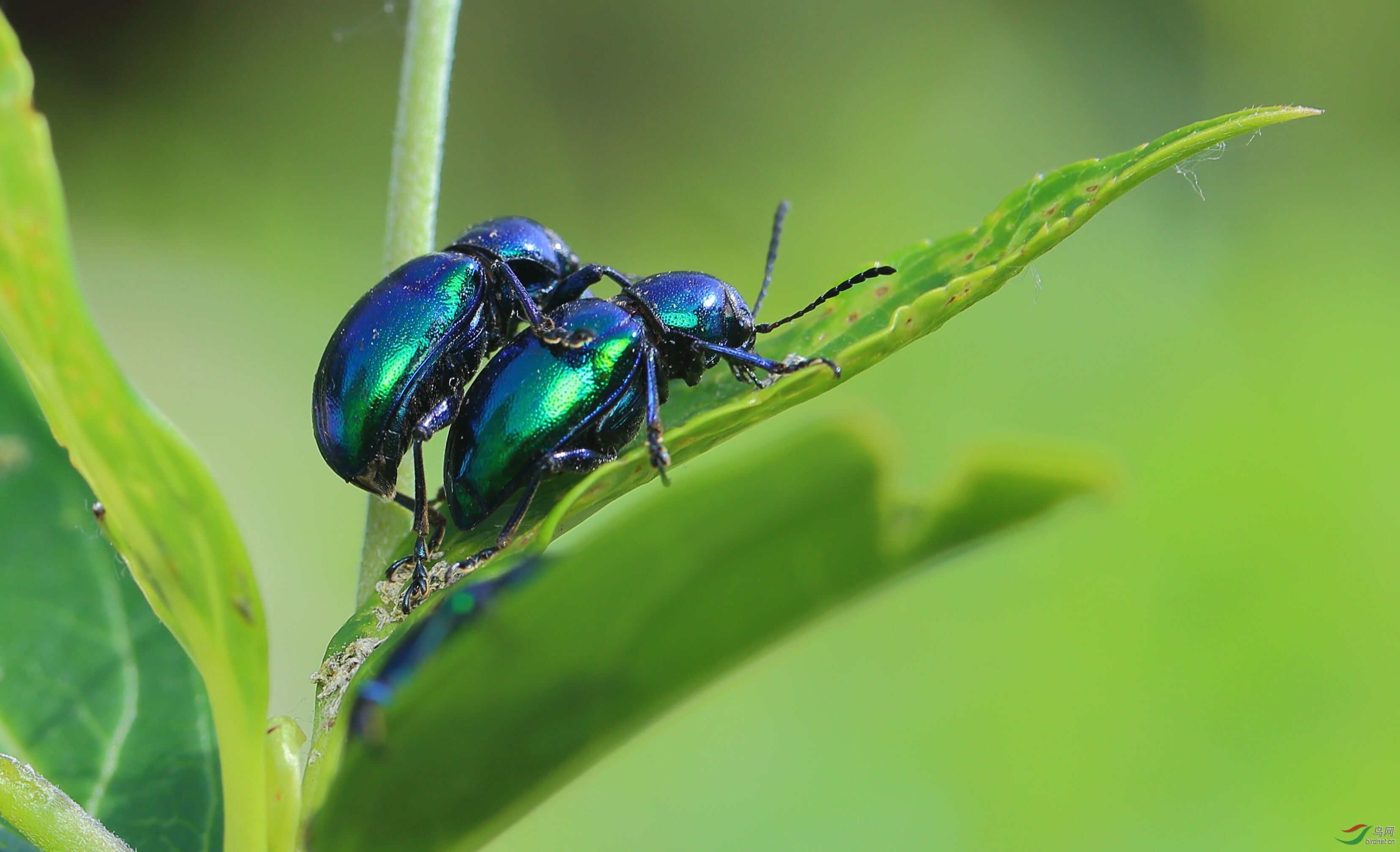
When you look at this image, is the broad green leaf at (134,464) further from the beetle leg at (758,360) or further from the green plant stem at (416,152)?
the beetle leg at (758,360)

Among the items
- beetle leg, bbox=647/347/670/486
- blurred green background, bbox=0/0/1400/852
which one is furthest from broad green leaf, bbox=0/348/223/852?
blurred green background, bbox=0/0/1400/852

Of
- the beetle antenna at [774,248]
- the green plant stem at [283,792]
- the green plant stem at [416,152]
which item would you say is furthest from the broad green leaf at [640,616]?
the beetle antenna at [774,248]

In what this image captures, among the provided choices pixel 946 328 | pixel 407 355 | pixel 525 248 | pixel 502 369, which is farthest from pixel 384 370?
pixel 946 328

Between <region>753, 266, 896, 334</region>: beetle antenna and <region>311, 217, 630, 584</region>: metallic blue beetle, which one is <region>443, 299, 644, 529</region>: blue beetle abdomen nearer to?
<region>311, 217, 630, 584</region>: metallic blue beetle

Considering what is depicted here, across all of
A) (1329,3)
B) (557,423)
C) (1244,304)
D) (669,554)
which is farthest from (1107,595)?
(1329,3)

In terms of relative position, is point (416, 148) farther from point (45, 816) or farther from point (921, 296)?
point (45, 816)

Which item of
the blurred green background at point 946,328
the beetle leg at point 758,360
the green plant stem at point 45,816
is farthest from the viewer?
the blurred green background at point 946,328
